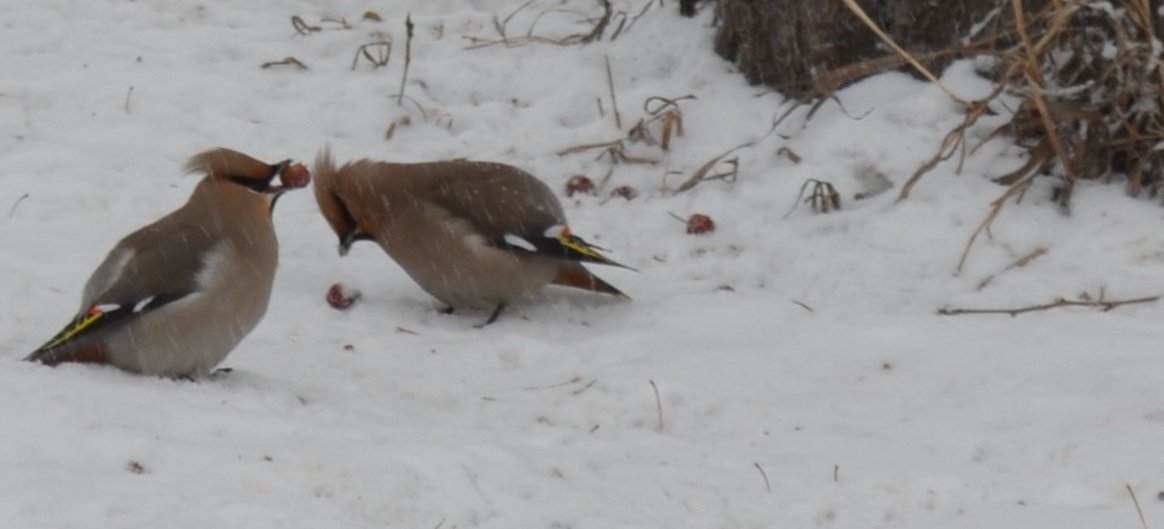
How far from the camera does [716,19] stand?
693 cm

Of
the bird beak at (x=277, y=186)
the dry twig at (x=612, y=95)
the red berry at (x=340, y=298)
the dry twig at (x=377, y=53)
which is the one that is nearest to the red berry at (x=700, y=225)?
the dry twig at (x=612, y=95)

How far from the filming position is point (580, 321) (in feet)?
18.4

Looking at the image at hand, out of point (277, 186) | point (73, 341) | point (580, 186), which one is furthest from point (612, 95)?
point (73, 341)

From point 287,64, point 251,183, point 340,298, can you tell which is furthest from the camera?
point 287,64

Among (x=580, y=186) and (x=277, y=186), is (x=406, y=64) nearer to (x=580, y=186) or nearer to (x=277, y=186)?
(x=580, y=186)

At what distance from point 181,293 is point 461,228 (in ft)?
3.95

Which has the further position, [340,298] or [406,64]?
[406,64]

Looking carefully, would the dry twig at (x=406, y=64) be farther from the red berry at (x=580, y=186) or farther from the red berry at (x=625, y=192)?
the red berry at (x=625, y=192)

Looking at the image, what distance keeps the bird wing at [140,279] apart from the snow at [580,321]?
20 cm

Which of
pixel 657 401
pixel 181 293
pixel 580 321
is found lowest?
pixel 580 321

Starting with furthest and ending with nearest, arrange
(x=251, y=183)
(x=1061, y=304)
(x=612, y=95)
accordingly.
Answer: (x=612, y=95), (x=251, y=183), (x=1061, y=304)

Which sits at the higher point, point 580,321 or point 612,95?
point 612,95

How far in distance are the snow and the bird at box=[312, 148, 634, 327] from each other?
0.12m

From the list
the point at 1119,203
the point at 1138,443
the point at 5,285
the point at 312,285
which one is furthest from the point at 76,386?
the point at 1119,203
